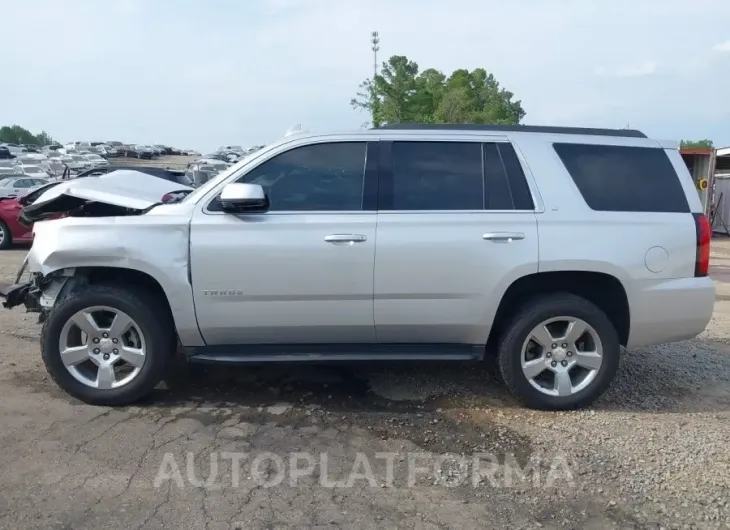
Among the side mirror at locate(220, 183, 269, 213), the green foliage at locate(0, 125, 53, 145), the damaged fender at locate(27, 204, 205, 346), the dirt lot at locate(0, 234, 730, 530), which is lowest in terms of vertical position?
the dirt lot at locate(0, 234, 730, 530)

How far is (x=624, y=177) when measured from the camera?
4.49 meters

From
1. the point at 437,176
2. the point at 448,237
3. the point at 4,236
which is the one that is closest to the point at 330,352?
the point at 448,237

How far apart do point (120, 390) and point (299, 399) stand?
48.5 inches

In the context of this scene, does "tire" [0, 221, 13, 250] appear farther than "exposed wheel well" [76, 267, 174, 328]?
Yes

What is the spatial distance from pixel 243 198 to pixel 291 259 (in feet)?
1.66

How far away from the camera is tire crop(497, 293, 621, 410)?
4.37 metres

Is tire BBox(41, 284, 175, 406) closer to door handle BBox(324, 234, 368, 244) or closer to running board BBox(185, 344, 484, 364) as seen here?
running board BBox(185, 344, 484, 364)

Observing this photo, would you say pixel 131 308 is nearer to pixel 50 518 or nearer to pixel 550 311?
pixel 50 518

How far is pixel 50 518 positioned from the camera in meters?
3.10

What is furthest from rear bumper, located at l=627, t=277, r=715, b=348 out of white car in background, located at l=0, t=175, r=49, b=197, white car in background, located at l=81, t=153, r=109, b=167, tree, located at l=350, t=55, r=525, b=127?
white car in background, located at l=81, t=153, r=109, b=167

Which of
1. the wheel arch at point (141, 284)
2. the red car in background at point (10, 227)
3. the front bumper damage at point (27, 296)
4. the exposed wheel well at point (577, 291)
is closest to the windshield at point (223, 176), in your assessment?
the wheel arch at point (141, 284)

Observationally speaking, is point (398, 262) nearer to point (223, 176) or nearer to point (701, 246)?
point (223, 176)

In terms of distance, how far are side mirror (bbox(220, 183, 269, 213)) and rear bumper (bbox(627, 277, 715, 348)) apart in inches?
101

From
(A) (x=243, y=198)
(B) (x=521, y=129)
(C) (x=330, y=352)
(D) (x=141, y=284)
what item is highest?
(B) (x=521, y=129)
